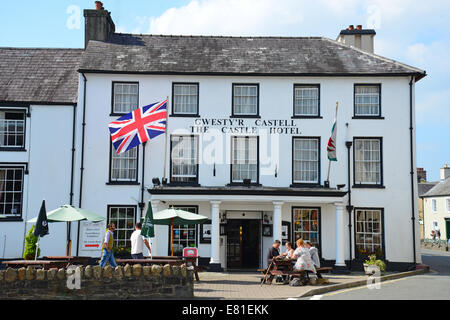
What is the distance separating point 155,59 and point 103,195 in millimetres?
6744

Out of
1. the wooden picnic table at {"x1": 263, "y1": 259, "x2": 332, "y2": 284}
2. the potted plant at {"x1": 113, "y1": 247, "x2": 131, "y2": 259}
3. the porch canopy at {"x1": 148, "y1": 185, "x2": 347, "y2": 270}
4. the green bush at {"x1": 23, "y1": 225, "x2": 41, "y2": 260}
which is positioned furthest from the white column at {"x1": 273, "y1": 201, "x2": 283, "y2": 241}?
the green bush at {"x1": 23, "y1": 225, "x2": 41, "y2": 260}

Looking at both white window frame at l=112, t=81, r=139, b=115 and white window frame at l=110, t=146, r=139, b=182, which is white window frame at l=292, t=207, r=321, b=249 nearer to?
white window frame at l=110, t=146, r=139, b=182

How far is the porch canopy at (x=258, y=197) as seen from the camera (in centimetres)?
2017

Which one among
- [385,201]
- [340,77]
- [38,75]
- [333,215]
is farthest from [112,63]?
[385,201]

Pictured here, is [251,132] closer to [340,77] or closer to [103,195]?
[340,77]

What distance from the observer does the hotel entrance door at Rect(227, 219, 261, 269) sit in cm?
2164

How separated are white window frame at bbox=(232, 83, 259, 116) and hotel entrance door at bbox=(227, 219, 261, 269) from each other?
486cm

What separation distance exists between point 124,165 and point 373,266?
11286 millimetres

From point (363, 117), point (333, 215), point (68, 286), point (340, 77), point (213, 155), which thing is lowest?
point (68, 286)

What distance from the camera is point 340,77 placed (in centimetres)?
2220

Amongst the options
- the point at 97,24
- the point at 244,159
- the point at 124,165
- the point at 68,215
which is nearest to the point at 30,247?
the point at 68,215

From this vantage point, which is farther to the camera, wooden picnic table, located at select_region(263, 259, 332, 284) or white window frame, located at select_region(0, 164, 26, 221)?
white window frame, located at select_region(0, 164, 26, 221)

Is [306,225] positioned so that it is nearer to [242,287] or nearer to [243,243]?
[243,243]

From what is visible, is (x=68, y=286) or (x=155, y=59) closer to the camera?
(x=68, y=286)
